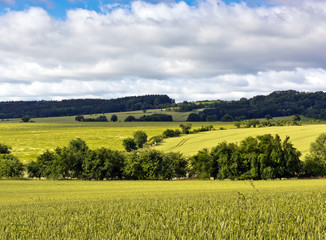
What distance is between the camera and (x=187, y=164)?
200ft

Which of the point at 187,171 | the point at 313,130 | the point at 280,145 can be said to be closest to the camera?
the point at 280,145

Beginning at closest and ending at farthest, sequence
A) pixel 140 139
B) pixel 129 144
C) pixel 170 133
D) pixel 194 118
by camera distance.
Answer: pixel 129 144 < pixel 140 139 < pixel 170 133 < pixel 194 118

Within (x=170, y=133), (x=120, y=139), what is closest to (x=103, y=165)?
(x=120, y=139)

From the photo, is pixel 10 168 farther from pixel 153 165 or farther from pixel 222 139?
pixel 222 139

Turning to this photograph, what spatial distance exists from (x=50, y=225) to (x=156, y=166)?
48.1 meters

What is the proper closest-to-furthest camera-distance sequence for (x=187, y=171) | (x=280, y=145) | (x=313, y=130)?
(x=280, y=145) → (x=187, y=171) → (x=313, y=130)

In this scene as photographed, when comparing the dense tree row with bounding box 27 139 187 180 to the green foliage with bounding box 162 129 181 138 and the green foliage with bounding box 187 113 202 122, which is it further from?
the green foliage with bounding box 187 113 202 122

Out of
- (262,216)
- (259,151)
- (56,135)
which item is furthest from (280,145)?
(56,135)

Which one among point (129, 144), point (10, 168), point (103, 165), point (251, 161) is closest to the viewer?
point (251, 161)

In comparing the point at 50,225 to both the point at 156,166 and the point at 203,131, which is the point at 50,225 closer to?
the point at 156,166

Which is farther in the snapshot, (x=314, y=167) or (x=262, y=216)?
(x=314, y=167)

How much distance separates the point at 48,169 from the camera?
204 ft

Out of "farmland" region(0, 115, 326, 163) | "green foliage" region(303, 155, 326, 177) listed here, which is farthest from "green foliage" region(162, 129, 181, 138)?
"green foliage" region(303, 155, 326, 177)

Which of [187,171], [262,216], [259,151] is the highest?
[262,216]
